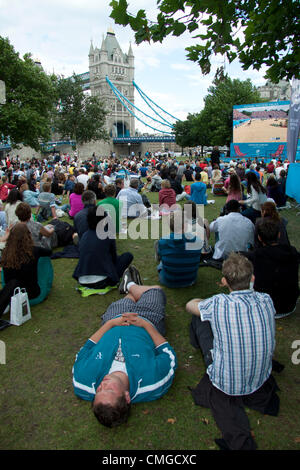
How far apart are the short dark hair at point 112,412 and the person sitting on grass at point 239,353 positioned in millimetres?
744

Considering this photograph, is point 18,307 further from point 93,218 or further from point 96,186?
point 96,186

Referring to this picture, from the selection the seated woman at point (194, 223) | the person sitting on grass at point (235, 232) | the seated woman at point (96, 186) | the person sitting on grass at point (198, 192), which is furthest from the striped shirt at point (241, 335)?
the seated woman at point (96, 186)

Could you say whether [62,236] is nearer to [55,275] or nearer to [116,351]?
[55,275]

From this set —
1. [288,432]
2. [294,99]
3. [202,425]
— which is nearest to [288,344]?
[288,432]

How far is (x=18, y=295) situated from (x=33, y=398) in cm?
150

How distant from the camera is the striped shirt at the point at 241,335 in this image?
245 centimetres

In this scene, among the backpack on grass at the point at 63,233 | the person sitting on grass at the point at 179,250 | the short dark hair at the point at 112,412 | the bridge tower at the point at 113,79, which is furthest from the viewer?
the bridge tower at the point at 113,79

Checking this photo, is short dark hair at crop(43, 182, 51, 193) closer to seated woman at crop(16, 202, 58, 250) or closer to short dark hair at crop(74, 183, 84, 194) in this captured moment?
short dark hair at crop(74, 183, 84, 194)

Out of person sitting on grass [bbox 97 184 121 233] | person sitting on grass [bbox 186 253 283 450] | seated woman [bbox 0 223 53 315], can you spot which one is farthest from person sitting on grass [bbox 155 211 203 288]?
person sitting on grass [bbox 97 184 121 233]

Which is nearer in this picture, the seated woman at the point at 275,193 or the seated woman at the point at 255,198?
the seated woman at the point at 255,198

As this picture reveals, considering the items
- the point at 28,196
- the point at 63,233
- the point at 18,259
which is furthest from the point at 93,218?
the point at 28,196

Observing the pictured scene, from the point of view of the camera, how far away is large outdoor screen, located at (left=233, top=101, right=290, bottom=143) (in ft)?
117

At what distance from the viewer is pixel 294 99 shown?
10695 mm

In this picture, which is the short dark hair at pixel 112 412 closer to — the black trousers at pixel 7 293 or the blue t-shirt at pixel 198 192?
the black trousers at pixel 7 293
